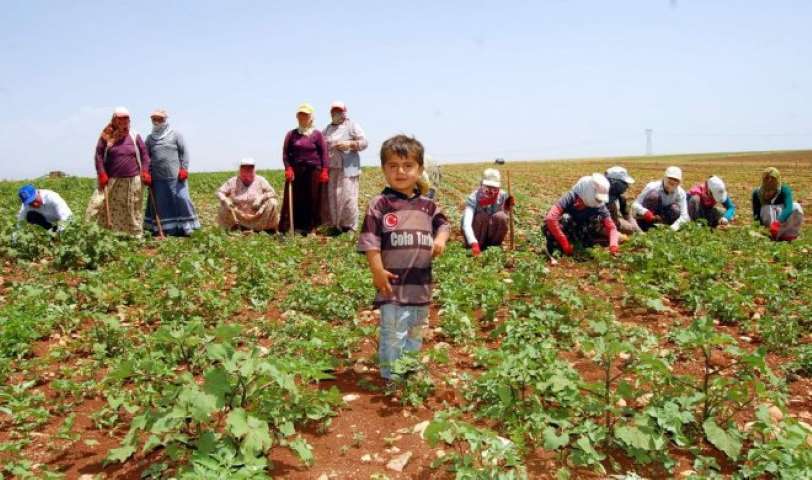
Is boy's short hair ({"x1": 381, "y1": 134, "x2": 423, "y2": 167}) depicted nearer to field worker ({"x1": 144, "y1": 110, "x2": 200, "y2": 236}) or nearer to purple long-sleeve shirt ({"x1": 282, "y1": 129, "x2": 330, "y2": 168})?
purple long-sleeve shirt ({"x1": 282, "y1": 129, "x2": 330, "y2": 168})

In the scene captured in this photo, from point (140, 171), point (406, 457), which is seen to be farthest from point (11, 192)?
point (406, 457)

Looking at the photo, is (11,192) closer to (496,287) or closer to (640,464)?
(496,287)

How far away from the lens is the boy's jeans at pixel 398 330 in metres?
4.01

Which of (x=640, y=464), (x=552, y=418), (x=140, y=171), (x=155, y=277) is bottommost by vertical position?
(x=640, y=464)

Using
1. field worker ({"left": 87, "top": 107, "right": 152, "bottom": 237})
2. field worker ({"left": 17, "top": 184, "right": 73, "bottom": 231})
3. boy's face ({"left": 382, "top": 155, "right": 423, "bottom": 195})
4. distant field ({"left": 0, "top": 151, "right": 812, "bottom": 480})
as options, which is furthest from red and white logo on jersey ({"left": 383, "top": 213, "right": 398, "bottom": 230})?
field worker ({"left": 87, "top": 107, "right": 152, "bottom": 237})

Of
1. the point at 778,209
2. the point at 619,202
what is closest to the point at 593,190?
the point at 619,202

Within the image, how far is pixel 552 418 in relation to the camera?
10.6ft

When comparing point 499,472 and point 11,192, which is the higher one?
point 11,192

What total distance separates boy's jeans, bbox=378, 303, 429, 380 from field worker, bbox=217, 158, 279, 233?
6563mm

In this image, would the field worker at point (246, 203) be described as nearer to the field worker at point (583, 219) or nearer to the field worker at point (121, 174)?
the field worker at point (121, 174)

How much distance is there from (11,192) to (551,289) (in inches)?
815

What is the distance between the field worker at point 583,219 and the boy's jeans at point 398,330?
4.42m

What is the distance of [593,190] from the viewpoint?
7836 millimetres

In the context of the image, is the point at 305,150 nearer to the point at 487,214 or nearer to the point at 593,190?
the point at 487,214
